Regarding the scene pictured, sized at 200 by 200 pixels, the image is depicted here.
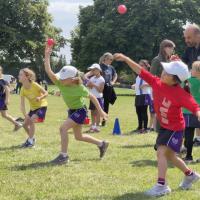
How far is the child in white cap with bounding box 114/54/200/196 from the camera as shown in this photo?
20.5ft

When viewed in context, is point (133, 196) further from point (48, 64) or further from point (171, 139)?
point (48, 64)

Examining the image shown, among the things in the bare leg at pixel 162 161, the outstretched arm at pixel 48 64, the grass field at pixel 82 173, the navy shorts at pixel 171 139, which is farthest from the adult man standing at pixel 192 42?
the bare leg at pixel 162 161

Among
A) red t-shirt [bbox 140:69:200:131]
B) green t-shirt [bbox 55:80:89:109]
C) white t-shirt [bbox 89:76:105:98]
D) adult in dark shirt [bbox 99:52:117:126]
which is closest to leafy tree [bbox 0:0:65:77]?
adult in dark shirt [bbox 99:52:117:126]

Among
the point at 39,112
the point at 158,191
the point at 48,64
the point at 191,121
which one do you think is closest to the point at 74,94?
the point at 48,64

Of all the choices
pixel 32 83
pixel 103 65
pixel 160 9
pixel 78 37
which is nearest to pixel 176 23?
pixel 160 9

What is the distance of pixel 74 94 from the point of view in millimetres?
8602

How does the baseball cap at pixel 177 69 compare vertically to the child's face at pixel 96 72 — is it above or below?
above

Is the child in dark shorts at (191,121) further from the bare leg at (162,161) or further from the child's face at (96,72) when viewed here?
the child's face at (96,72)

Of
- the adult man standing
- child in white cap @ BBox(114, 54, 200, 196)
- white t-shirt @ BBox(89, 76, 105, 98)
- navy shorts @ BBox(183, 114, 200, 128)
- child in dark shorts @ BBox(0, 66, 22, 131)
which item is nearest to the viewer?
child in white cap @ BBox(114, 54, 200, 196)

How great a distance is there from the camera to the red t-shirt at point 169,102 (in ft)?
20.6

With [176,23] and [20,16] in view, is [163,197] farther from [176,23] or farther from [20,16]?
[20,16]

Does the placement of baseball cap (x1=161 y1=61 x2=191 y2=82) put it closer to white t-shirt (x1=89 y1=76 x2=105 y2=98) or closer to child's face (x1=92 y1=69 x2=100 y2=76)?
child's face (x1=92 y1=69 x2=100 y2=76)

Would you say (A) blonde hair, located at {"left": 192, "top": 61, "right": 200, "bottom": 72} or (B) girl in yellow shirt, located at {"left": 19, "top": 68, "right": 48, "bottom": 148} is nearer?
(A) blonde hair, located at {"left": 192, "top": 61, "right": 200, "bottom": 72}

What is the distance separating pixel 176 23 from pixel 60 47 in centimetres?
2513
